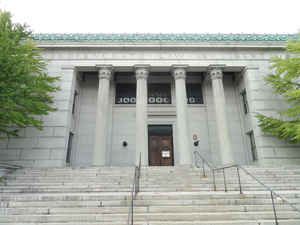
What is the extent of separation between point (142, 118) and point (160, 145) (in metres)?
4.39

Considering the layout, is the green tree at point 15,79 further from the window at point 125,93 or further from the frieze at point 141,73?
the window at point 125,93

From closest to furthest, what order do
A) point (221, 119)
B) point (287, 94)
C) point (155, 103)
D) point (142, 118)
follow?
point (287, 94) → point (142, 118) → point (221, 119) → point (155, 103)

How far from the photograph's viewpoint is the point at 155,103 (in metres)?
21.4

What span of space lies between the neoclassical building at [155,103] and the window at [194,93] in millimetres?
113

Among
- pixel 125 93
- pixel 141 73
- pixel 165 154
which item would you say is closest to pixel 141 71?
pixel 141 73

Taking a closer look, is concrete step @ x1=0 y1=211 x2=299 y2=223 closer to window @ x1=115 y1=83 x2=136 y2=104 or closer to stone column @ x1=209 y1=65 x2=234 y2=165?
stone column @ x1=209 y1=65 x2=234 y2=165

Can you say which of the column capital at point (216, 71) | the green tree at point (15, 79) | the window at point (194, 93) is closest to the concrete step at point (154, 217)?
the green tree at point (15, 79)

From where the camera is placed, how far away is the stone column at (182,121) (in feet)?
53.8

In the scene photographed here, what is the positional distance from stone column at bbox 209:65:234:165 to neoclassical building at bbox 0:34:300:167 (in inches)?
3.0

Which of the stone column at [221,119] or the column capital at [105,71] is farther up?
the column capital at [105,71]

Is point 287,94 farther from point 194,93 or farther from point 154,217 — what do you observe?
point 154,217

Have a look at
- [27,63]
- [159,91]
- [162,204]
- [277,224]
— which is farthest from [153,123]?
[277,224]

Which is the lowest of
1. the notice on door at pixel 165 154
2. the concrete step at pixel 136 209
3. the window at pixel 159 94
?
the concrete step at pixel 136 209

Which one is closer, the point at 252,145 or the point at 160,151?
the point at 252,145
